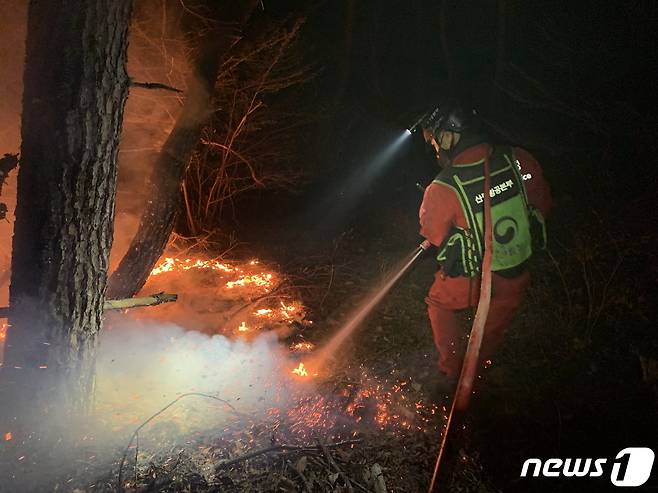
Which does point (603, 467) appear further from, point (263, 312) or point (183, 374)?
point (263, 312)

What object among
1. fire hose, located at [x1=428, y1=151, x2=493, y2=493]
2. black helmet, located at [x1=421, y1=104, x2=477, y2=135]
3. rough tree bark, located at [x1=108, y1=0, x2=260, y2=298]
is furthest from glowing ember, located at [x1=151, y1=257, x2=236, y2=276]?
fire hose, located at [x1=428, y1=151, x2=493, y2=493]

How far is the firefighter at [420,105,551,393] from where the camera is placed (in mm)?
4180

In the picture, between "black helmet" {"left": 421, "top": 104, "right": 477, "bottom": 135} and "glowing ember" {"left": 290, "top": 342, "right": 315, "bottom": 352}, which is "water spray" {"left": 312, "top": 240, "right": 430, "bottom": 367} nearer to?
"glowing ember" {"left": 290, "top": 342, "right": 315, "bottom": 352}

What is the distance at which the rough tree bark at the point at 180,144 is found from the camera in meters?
5.51

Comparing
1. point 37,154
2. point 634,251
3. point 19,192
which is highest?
point 37,154

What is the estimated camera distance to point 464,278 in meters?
4.34

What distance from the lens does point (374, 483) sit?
10.9 feet

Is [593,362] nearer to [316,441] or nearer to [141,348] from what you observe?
[316,441]

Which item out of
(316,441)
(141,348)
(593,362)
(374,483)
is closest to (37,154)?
(141,348)

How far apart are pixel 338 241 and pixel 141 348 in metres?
6.58

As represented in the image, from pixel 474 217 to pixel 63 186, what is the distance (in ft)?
12.3

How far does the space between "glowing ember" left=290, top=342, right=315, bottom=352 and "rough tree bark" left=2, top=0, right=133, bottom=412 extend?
8.81 feet

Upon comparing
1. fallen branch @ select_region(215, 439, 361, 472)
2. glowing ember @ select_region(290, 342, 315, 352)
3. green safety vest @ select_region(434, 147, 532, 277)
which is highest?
green safety vest @ select_region(434, 147, 532, 277)

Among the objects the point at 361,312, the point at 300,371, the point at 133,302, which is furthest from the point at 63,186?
the point at 361,312
